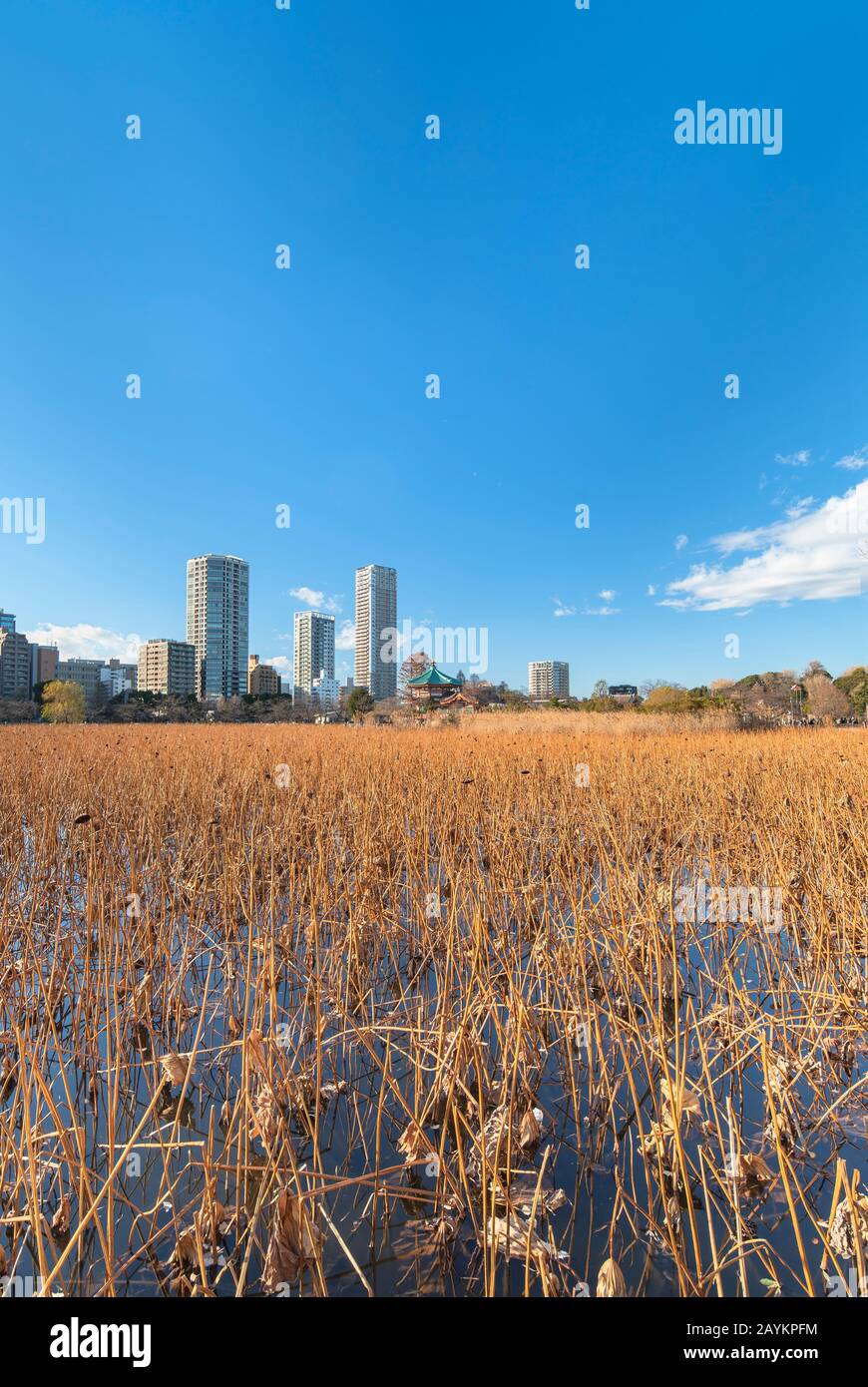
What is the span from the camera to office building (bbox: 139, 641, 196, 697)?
224ft

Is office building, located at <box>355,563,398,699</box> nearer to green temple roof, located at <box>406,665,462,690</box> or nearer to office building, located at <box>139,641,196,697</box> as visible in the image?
green temple roof, located at <box>406,665,462,690</box>

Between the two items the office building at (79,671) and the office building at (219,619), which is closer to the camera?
the office building at (219,619)

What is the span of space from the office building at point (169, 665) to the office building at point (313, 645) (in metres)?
13.5

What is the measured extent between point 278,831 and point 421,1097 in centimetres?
306

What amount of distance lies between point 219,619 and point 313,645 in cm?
1294

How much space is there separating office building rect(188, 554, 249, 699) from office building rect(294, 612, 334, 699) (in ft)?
26.4

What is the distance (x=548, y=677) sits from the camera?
84.3m

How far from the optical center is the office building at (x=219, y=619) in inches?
2451

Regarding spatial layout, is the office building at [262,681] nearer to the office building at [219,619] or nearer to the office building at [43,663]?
the office building at [219,619]
